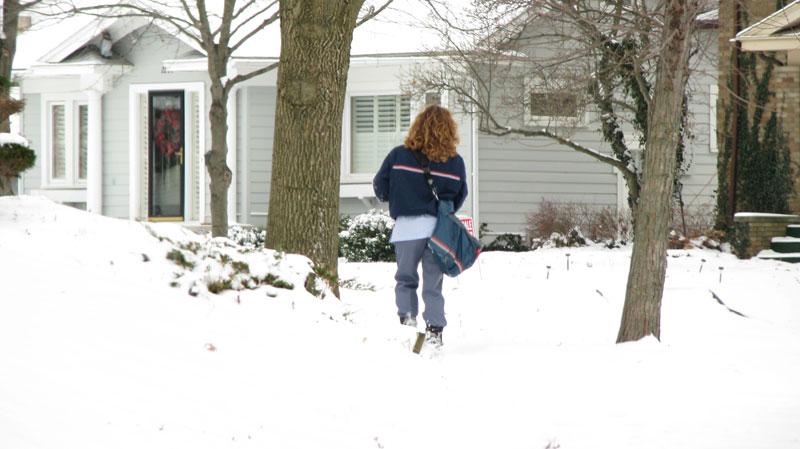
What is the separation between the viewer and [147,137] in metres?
21.6

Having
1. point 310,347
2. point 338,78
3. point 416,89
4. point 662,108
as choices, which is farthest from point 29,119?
point 310,347

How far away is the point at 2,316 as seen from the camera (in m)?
4.04

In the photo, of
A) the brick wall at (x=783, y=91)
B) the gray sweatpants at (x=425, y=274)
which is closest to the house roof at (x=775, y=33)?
the brick wall at (x=783, y=91)

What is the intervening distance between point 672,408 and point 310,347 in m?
2.25

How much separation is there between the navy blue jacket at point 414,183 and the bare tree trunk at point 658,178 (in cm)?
145

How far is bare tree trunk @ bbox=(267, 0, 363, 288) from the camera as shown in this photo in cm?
824

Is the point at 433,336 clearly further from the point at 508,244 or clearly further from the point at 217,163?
the point at 508,244

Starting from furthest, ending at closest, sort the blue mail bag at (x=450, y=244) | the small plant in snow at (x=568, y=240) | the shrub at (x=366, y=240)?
the small plant in snow at (x=568, y=240) < the shrub at (x=366, y=240) < the blue mail bag at (x=450, y=244)

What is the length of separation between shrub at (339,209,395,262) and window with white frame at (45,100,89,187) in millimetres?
7730

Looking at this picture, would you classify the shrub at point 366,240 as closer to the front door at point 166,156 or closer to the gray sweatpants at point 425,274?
the front door at point 166,156

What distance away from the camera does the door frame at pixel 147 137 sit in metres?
21.1

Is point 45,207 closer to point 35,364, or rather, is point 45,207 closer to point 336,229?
point 35,364

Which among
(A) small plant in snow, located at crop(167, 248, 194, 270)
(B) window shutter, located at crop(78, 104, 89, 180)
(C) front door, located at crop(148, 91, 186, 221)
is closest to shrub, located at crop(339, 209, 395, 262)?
(C) front door, located at crop(148, 91, 186, 221)

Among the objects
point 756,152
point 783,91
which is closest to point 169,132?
point 756,152
